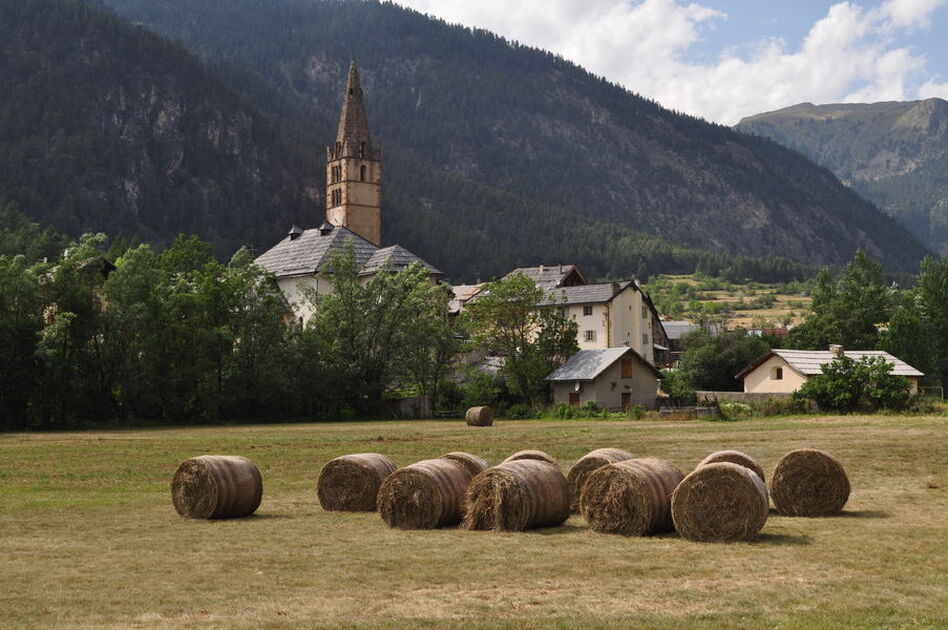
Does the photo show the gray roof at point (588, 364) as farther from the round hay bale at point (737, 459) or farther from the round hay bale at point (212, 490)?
the round hay bale at point (212, 490)

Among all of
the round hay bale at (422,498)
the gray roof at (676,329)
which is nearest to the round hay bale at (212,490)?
the round hay bale at (422,498)

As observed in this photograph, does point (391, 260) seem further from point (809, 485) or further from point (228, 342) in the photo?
point (809, 485)

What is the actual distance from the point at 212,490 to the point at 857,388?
158 ft

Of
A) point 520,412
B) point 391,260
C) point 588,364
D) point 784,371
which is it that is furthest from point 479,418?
point 391,260

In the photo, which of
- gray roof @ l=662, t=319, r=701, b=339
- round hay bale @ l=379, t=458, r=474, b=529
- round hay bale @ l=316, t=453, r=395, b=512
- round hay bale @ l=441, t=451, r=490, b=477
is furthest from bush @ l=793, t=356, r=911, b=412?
gray roof @ l=662, t=319, r=701, b=339

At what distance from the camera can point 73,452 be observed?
41031 millimetres

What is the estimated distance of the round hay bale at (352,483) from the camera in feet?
77.4

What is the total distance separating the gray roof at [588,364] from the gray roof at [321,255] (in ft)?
68.9

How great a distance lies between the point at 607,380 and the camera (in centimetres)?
7862

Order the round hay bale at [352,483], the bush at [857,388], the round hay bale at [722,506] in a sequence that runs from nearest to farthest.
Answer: the round hay bale at [722,506], the round hay bale at [352,483], the bush at [857,388]

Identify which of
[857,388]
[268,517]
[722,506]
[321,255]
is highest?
[321,255]

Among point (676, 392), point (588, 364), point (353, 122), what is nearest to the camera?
point (588, 364)

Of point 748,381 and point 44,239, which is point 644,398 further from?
point 44,239

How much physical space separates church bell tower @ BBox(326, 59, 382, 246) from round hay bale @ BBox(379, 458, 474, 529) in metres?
120
